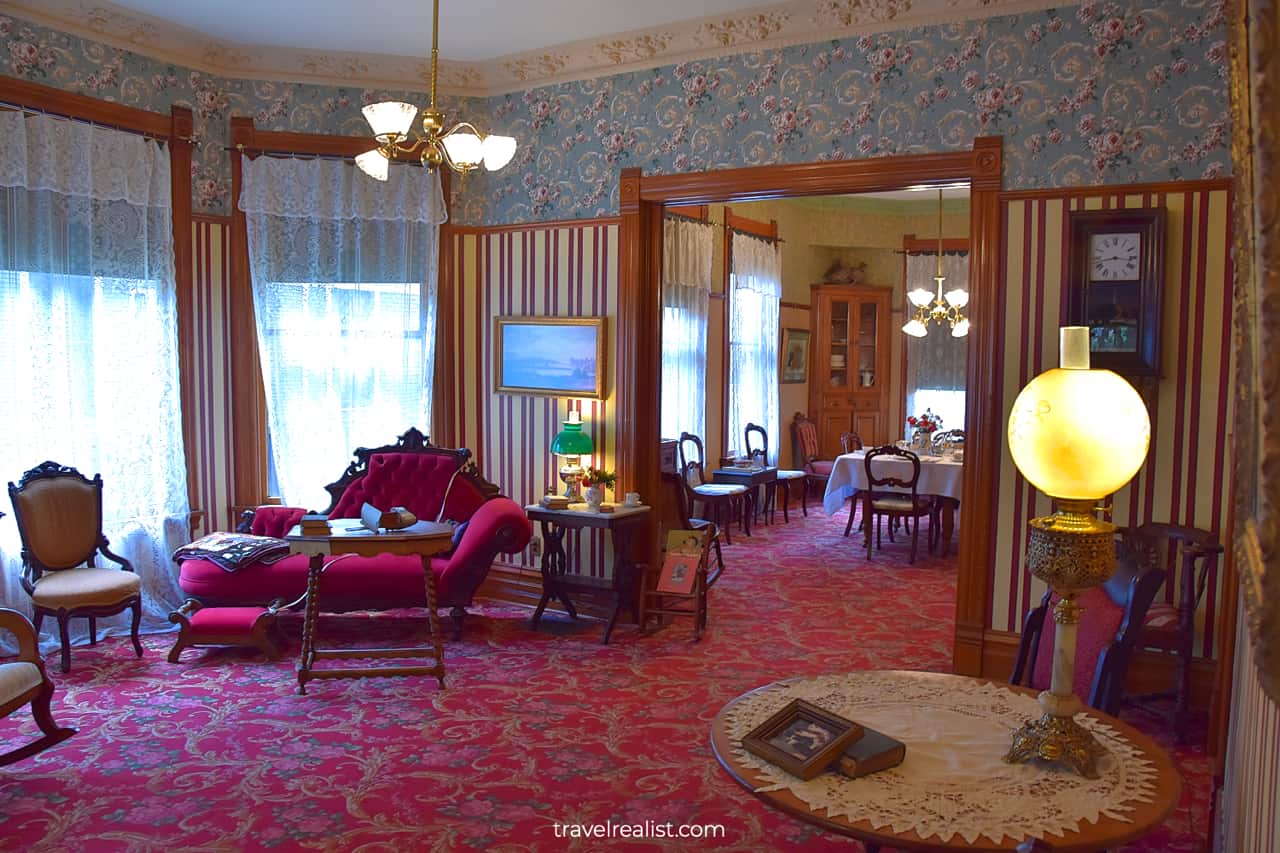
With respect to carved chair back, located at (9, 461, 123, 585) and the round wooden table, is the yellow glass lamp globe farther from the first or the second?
carved chair back, located at (9, 461, 123, 585)

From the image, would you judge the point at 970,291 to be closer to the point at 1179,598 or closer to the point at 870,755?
the point at 1179,598

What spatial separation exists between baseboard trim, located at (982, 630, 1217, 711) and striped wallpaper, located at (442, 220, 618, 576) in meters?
2.53

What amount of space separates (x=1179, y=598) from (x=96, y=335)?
630 centimetres

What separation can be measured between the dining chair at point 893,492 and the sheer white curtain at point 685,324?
5.78ft

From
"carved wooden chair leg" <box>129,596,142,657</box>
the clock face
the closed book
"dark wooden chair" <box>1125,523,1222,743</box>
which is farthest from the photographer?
"carved wooden chair leg" <box>129,596,142,657</box>

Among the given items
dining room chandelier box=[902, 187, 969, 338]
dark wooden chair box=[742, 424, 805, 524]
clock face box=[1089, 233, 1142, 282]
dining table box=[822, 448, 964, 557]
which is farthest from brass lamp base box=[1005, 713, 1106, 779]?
dining room chandelier box=[902, 187, 969, 338]

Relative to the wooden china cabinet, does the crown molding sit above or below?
above

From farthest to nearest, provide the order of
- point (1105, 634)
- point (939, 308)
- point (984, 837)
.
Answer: point (939, 308) → point (1105, 634) → point (984, 837)

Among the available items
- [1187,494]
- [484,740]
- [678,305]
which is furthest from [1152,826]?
[678,305]

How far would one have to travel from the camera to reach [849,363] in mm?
12594

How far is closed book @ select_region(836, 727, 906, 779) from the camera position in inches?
86.6

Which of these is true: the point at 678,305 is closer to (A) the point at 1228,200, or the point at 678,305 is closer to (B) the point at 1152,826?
(A) the point at 1228,200

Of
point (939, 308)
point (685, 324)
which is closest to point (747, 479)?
point (685, 324)

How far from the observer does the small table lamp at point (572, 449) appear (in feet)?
21.2
